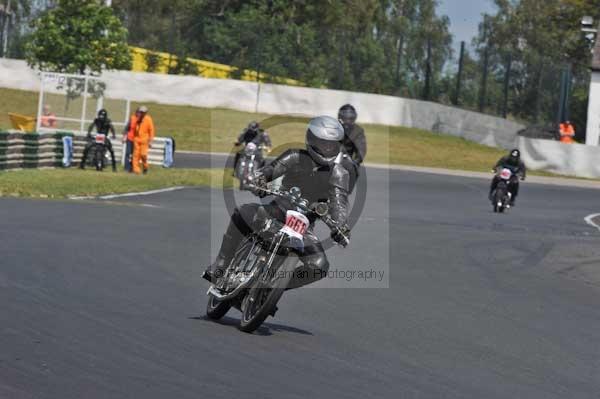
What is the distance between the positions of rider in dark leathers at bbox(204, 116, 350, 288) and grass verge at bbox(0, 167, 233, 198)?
1121 centimetres

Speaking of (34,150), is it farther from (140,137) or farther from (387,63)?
(387,63)

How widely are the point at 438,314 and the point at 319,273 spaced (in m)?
2.60

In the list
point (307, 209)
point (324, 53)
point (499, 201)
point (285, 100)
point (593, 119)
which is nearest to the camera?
point (307, 209)

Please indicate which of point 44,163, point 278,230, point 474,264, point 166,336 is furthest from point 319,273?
point 44,163

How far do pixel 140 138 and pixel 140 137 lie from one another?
29 mm

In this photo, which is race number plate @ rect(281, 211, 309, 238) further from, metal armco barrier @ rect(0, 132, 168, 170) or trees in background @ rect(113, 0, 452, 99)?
trees in background @ rect(113, 0, 452, 99)

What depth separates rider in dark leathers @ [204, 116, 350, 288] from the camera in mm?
8422

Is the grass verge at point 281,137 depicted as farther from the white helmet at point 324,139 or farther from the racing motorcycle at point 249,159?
the white helmet at point 324,139

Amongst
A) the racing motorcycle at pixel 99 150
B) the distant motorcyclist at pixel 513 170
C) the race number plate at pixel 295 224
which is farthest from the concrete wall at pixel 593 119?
the race number plate at pixel 295 224

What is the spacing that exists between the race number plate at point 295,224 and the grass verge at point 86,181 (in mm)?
11646

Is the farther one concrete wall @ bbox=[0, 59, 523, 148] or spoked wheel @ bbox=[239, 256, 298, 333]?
concrete wall @ bbox=[0, 59, 523, 148]

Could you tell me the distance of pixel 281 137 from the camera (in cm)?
5266

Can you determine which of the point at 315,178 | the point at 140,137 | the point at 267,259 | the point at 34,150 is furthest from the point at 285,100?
the point at 267,259

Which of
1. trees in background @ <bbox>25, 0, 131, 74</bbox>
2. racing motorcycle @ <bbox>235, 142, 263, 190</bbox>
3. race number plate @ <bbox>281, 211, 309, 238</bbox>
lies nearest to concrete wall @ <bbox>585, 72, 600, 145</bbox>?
trees in background @ <bbox>25, 0, 131, 74</bbox>
